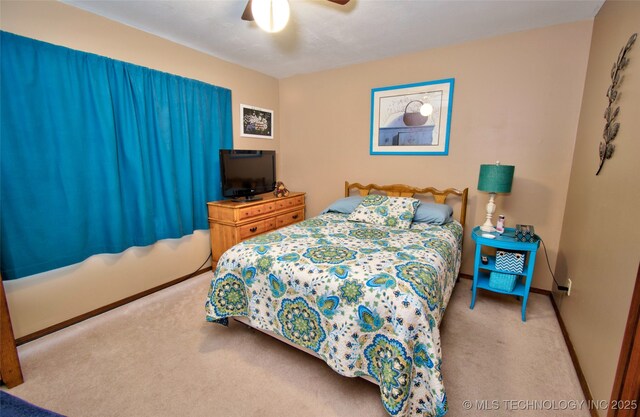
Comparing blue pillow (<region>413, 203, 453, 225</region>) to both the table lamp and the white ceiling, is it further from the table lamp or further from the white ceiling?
the white ceiling

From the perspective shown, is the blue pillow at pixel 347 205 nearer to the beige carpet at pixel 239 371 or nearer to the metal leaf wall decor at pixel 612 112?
the beige carpet at pixel 239 371

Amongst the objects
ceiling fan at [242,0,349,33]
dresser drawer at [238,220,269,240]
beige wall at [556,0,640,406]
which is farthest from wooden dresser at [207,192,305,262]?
beige wall at [556,0,640,406]

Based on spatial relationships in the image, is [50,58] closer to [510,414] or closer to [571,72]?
[510,414]

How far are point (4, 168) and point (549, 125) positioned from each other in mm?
4349

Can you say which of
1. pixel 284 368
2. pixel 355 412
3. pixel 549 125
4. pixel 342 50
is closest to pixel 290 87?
pixel 342 50

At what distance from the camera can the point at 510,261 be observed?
93.8 inches

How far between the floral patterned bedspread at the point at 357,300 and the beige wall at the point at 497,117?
3.59ft

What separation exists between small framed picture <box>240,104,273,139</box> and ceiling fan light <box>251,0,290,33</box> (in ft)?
6.33

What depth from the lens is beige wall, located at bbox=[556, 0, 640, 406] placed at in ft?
4.55

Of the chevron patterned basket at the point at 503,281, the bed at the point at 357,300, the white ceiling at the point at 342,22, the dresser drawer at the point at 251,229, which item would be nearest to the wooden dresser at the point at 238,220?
the dresser drawer at the point at 251,229

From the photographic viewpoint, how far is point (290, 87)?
405cm

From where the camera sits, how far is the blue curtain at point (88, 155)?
1912mm

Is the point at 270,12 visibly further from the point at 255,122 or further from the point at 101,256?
the point at 101,256

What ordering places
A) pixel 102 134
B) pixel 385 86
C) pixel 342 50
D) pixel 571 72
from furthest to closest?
pixel 385 86 → pixel 342 50 → pixel 571 72 → pixel 102 134
